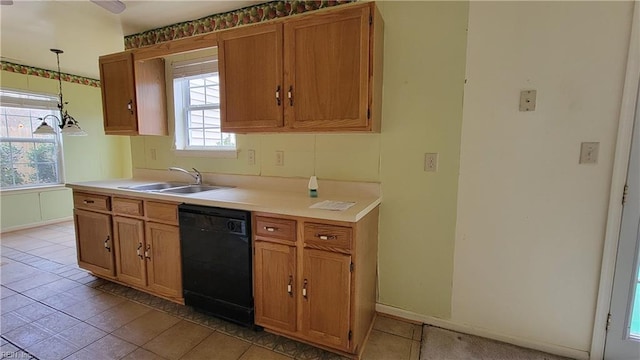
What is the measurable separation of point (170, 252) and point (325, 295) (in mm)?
1267

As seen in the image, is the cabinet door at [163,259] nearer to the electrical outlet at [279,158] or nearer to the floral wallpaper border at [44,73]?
the electrical outlet at [279,158]

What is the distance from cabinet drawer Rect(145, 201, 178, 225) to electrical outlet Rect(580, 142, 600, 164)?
2.60 m

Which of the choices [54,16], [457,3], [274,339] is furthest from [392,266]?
[54,16]

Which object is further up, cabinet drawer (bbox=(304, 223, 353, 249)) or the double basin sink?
the double basin sink

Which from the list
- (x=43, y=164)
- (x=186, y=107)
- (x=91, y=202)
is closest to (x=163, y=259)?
(x=91, y=202)

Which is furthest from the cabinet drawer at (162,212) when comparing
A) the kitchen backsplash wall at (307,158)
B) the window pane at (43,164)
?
the window pane at (43,164)

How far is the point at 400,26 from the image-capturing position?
6.40 ft

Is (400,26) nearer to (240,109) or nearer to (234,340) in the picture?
(240,109)

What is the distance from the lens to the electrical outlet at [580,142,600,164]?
1.62 metres

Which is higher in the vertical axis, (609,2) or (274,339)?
(609,2)

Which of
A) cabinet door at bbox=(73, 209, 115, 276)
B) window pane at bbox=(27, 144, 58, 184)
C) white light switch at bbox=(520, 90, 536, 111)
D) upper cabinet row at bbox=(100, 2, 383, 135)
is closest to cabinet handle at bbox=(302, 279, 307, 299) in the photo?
upper cabinet row at bbox=(100, 2, 383, 135)

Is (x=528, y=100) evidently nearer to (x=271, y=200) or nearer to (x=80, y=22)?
(x=271, y=200)

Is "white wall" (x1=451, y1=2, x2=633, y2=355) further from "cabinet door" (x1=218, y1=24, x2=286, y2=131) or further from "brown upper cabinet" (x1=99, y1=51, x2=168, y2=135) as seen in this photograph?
"brown upper cabinet" (x1=99, y1=51, x2=168, y2=135)

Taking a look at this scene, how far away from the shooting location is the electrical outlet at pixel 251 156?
256cm
